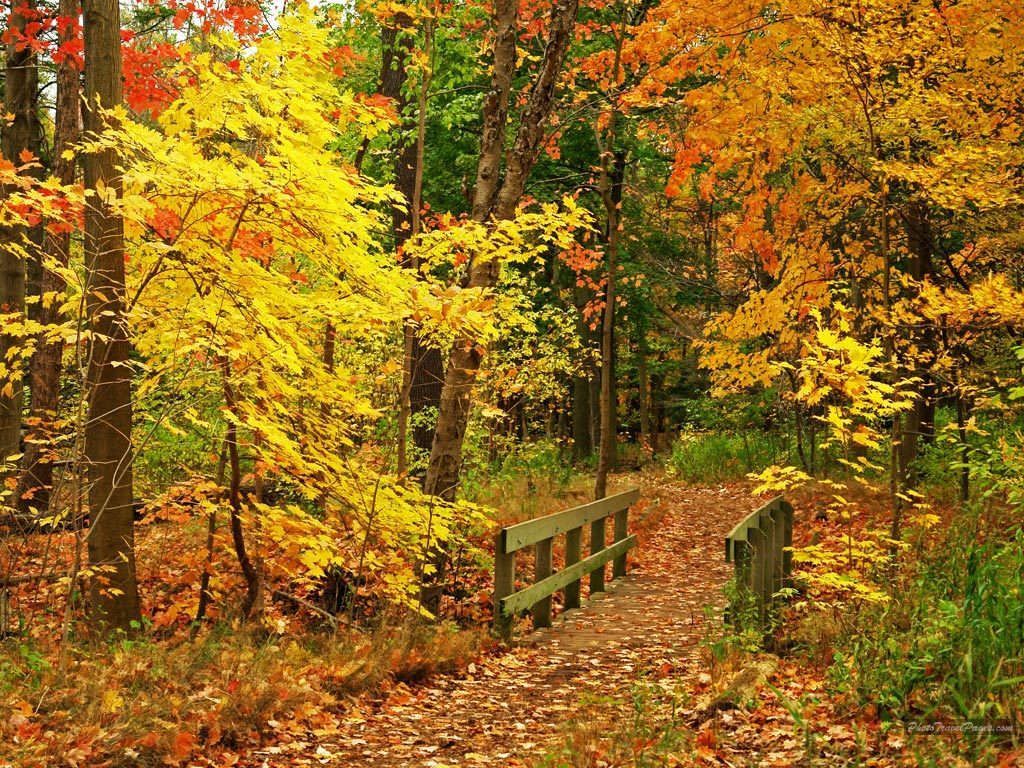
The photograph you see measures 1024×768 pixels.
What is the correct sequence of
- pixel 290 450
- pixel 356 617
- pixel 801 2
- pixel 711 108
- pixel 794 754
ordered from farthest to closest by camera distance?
pixel 711 108 → pixel 801 2 → pixel 356 617 → pixel 290 450 → pixel 794 754

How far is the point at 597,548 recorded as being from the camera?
11703 millimetres

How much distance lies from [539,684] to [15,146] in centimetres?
1228

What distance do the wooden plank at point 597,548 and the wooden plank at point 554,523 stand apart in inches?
7.3

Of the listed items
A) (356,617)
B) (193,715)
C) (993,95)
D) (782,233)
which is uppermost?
(993,95)

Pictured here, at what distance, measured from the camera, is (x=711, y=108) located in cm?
1280

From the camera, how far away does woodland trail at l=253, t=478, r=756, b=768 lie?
5586 millimetres

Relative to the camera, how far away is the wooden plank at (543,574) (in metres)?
9.54

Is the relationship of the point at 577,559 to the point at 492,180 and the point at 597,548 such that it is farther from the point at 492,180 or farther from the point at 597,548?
the point at 492,180

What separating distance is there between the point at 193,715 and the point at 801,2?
35.9 ft

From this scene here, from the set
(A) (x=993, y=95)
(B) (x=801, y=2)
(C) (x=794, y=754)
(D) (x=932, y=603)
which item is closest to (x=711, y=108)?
(B) (x=801, y=2)

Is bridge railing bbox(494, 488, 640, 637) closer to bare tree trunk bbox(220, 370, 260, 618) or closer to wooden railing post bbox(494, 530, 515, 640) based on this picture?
wooden railing post bbox(494, 530, 515, 640)

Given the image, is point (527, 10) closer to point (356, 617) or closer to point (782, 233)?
point (782, 233)

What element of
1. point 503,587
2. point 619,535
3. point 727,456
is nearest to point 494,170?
point 503,587

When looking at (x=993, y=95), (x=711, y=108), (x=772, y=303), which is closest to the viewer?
(x=993, y=95)
